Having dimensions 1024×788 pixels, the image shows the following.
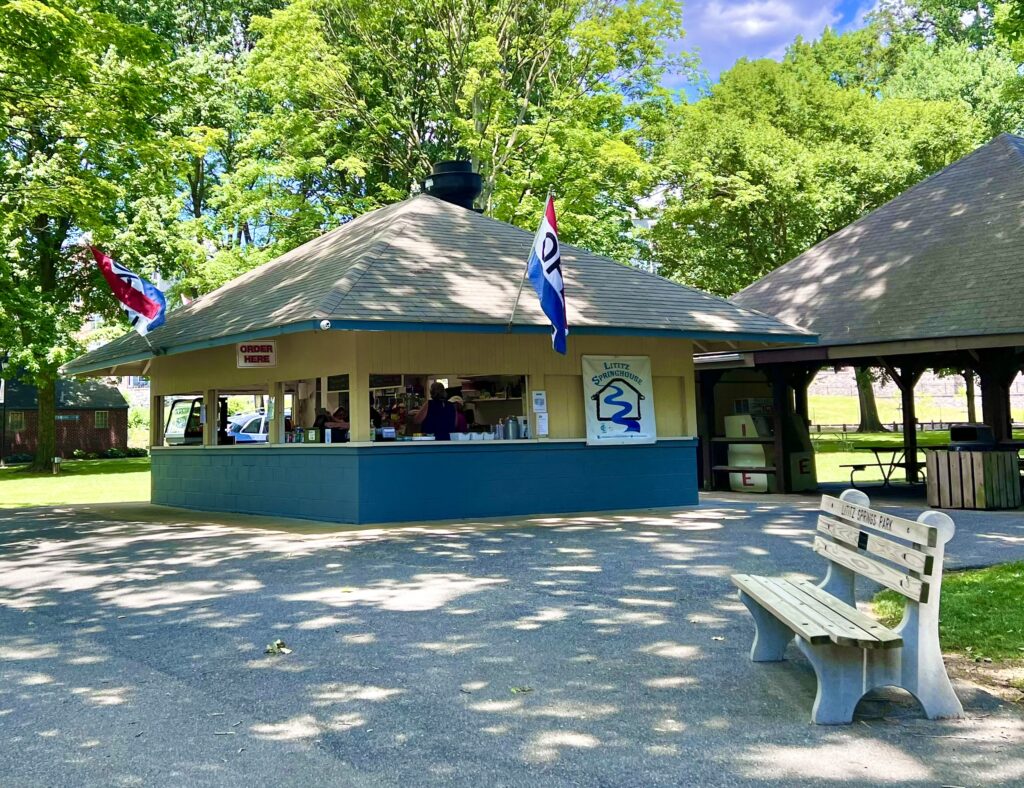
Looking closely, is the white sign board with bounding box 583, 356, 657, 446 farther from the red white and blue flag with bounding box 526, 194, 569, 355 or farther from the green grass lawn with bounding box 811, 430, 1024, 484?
the green grass lawn with bounding box 811, 430, 1024, 484

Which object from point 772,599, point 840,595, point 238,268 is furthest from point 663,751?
point 238,268

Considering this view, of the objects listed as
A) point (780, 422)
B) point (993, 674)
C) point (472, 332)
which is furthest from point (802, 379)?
point (993, 674)

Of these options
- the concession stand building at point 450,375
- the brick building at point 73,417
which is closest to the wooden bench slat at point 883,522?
the concession stand building at point 450,375

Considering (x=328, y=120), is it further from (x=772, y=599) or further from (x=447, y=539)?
(x=772, y=599)

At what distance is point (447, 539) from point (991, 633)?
6.30m

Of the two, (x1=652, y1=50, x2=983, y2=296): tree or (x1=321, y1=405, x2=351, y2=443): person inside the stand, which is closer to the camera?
(x1=321, y1=405, x2=351, y2=443): person inside the stand

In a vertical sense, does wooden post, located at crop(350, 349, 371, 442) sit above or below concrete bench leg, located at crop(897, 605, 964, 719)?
above

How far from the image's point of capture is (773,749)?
428 centimetres

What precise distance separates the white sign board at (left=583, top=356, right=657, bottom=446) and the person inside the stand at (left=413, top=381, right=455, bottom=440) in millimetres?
2221

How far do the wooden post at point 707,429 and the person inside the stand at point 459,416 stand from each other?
6135 millimetres

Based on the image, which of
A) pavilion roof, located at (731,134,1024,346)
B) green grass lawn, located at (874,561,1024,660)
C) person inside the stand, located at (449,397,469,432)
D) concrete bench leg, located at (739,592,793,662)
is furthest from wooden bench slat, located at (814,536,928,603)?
pavilion roof, located at (731,134,1024,346)

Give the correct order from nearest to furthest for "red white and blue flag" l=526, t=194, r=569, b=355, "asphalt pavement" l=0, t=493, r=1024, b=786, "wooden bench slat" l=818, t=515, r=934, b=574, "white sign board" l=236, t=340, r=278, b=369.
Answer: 1. "asphalt pavement" l=0, t=493, r=1024, b=786
2. "wooden bench slat" l=818, t=515, r=934, b=574
3. "red white and blue flag" l=526, t=194, r=569, b=355
4. "white sign board" l=236, t=340, r=278, b=369

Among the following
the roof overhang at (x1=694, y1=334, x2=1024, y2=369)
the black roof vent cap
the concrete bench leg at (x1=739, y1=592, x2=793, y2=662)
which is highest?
the black roof vent cap

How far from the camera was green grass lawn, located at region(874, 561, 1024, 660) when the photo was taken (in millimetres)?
6074
